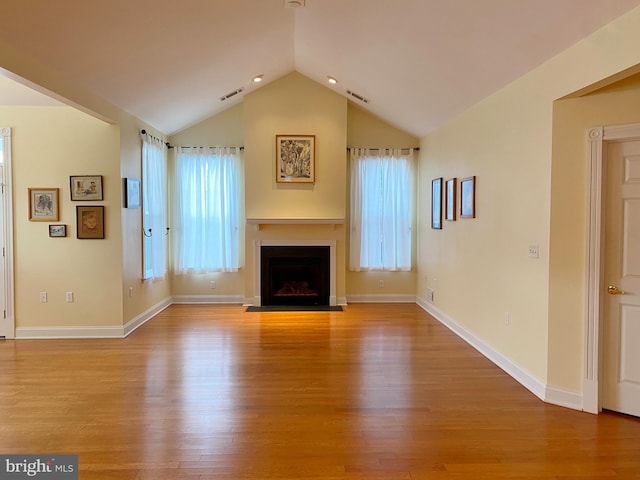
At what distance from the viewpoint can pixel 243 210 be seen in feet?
21.6

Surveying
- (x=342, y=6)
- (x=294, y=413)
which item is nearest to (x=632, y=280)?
(x=294, y=413)

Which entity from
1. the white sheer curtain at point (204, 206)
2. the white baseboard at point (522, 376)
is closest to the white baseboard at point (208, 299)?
the white sheer curtain at point (204, 206)

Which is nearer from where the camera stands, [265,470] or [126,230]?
[265,470]

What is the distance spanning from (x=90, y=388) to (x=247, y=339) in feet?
5.62

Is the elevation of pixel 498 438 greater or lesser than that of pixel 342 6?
lesser

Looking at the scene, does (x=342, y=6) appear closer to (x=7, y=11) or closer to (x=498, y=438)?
(x=7, y=11)

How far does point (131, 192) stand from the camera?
487 centimetres

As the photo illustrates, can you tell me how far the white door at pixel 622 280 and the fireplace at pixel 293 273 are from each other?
4.09 metres

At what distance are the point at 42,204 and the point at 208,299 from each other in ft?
9.37

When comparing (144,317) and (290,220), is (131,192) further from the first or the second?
(290,220)

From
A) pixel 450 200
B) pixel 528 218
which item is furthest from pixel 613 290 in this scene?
pixel 450 200

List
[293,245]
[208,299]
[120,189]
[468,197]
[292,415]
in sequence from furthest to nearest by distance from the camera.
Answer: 1. [208,299]
2. [293,245]
3. [120,189]
4. [468,197]
5. [292,415]

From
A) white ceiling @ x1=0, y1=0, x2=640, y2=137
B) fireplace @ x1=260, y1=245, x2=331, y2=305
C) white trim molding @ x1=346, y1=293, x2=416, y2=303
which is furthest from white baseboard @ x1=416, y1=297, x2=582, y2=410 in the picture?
white ceiling @ x1=0, y1=0, x2=640, y2=137

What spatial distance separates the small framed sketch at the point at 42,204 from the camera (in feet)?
15.0
